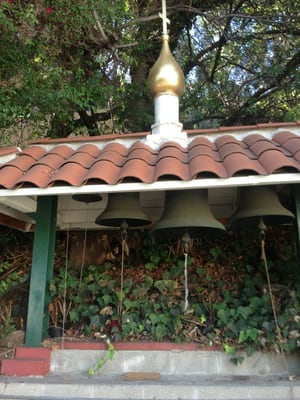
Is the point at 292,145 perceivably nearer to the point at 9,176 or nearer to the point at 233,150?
the point at 233,150

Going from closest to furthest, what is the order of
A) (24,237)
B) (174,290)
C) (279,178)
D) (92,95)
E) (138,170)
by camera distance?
1. (279,178)
2. (138,170)
3. (174,290)
4. (24,237)
5. (92,95)

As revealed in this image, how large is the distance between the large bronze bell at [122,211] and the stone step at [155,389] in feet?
4.90

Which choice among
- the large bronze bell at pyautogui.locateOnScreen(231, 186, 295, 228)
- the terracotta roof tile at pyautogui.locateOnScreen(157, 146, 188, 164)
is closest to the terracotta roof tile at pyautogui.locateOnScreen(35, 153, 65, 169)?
the terracotta roof tile at pyautogui.locateOnScreen(157, 146, 188, 164)

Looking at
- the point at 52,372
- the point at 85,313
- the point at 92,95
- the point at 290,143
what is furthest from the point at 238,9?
the point at 52,372

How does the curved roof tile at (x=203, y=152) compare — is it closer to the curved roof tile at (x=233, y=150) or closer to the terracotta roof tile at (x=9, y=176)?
the curved roof tile at (x=233, y=150)

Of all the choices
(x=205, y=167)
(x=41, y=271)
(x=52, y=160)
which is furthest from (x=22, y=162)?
(x=205, y=167)

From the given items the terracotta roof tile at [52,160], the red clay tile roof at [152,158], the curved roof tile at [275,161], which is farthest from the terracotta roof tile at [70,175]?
the curved roof tile at [275,161]

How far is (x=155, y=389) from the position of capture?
319cm

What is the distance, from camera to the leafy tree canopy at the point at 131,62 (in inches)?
224

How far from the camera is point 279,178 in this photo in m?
3.16

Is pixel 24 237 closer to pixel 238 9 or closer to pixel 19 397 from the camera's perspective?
pixel 19 397

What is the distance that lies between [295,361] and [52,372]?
2193mm

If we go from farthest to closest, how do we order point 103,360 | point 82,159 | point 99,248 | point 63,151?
1. point 99,248
2. point 63,151
3. point 82,159
4. point 103,360

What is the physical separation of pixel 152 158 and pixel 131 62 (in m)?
3.95
